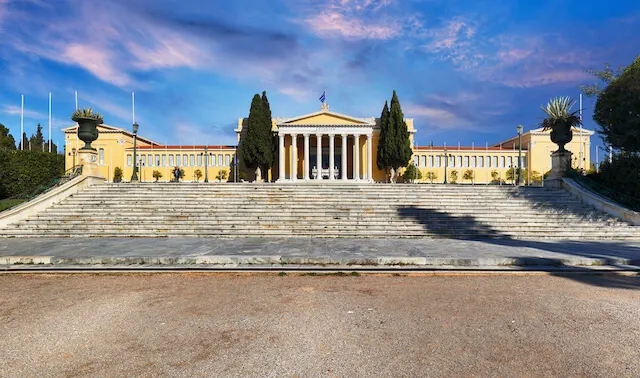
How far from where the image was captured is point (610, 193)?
17094 millimetres

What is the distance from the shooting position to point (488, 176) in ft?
188

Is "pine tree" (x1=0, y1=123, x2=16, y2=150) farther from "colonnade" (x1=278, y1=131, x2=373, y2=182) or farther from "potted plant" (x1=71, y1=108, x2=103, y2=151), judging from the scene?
"potted plant" (x1=71, y1=108, x2=103, y2=151)

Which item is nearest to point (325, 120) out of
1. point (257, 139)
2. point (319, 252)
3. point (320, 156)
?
point (320, 156)

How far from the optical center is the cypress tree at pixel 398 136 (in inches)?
1769

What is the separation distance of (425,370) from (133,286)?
5.83m

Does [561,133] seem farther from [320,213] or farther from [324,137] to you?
[324,137]

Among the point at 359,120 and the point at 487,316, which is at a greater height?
the point at 359,120

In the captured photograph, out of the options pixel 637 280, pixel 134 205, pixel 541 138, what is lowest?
pixel 637 280

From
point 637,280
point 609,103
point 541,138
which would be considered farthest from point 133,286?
point 541,138

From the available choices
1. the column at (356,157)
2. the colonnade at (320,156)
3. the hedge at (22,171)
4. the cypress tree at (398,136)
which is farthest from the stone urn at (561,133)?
the hedge at (22,171)

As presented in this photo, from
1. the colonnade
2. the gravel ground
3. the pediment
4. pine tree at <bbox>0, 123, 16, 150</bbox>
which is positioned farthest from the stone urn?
pine tree at <bbox>0, 123, 16, 150</bbox>

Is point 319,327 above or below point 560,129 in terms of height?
below

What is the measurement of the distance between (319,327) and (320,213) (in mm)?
11200

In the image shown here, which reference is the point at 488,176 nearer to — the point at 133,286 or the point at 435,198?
the point at 435,198
